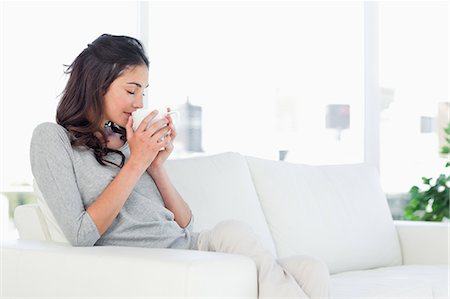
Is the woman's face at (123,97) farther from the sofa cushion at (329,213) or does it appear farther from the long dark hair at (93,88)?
the sofa cushion at (329,213)

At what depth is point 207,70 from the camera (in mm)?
4168

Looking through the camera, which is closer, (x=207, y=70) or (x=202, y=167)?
(x=202, y=167)

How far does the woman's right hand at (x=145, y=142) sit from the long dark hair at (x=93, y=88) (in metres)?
0.14

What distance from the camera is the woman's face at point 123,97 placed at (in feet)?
7.11

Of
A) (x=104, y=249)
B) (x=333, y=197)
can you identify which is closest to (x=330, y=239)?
(x=333, y=197)

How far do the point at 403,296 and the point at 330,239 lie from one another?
0.61 metres

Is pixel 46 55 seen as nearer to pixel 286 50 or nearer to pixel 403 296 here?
pixel 286 50

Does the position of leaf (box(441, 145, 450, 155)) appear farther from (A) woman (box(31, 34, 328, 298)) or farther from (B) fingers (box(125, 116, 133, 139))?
(B) fingers (box(125, 116, 133, 139))

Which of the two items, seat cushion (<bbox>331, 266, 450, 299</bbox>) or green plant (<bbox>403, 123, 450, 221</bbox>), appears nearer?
seat cushion (<bbox>331, 266, 450, 299</bbox>)

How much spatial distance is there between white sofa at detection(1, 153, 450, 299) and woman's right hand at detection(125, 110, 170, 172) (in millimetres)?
240

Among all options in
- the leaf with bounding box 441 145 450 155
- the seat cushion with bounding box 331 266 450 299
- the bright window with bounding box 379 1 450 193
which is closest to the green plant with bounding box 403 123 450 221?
the leaf with bounding box 441 145 450 155

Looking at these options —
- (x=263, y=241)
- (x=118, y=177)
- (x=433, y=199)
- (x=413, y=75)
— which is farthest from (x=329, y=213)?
(x=413, y=75)

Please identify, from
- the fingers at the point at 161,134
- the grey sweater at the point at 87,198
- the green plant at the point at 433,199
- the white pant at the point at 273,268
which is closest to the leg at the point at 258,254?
the white pant at the point at 273,268

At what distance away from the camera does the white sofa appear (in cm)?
175
